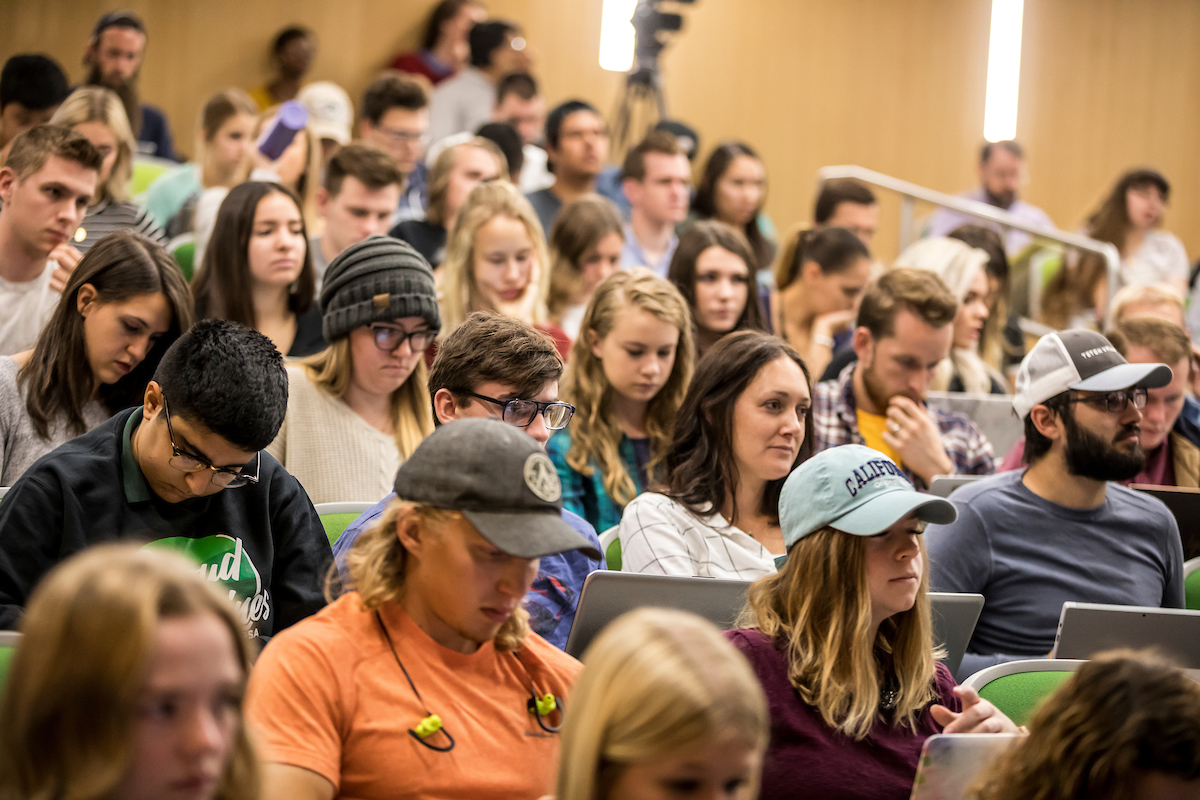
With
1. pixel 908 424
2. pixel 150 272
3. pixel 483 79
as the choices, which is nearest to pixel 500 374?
pixel 150 272

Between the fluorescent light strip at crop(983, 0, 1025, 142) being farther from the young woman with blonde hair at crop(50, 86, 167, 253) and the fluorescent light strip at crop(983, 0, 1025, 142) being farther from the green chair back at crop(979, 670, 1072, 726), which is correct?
the green chair back at crop(979, 670, 1072, 726)

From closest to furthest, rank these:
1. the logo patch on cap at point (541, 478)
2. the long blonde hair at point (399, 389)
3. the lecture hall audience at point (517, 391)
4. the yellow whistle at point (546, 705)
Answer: the logo patch on cap at point (541, 478) < the yellow whistle at point (546, 705) < the lecture hall audience at point (517, 391) < the long blonde hair at point (399, 389)

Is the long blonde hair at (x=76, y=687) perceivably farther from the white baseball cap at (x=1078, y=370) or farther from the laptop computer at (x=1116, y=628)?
the white baseball cap at (x=1078, y=370)

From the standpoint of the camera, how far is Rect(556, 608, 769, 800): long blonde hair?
1127 millimetres

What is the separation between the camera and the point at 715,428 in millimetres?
2506

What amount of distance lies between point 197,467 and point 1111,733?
4.33 ft

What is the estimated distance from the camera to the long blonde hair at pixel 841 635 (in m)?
1.76

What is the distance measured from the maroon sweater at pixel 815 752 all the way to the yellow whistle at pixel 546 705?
333mm

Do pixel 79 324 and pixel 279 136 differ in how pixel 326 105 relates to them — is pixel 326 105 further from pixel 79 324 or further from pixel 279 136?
pixel 79 324

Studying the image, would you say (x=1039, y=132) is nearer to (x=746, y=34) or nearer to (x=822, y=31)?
(x=822, y=31)

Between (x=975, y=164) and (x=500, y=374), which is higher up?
(x=975, y=164)

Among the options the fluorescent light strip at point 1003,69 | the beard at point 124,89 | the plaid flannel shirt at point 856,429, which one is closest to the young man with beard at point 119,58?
the beard at point 124,89

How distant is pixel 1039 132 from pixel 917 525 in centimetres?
778

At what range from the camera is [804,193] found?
27.9ft
